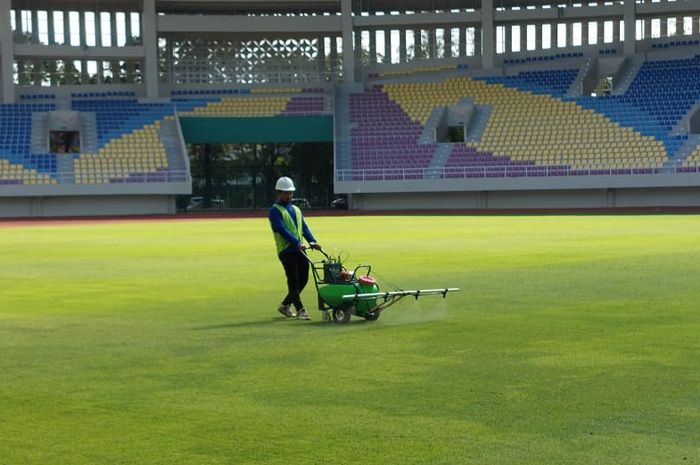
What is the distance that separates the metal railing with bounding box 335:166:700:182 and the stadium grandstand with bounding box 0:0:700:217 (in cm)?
11

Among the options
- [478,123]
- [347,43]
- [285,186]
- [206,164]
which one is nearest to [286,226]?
[285,186]

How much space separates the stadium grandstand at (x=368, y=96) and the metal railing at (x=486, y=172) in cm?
→ 11

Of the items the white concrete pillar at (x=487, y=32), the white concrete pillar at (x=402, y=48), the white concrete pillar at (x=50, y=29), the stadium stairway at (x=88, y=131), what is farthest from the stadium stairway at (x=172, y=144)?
the white concrete pillar at (x=487, y=32)

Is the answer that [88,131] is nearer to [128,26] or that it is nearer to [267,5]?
[128,26]

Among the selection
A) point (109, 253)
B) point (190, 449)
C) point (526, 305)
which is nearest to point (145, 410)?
point (190, 449)

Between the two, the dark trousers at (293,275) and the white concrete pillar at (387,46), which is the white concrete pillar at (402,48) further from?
the dark trousers at (293,275)

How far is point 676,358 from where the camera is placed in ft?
31.8

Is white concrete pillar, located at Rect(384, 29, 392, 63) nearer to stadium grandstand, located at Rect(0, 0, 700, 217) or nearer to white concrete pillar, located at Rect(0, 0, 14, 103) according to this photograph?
stadium grandstand, located at Rect(0, 0, 700, 217)

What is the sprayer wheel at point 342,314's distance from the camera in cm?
1272

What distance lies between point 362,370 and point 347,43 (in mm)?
55191

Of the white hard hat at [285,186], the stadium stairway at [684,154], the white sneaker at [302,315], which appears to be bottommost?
the white sneaker at [302,315]

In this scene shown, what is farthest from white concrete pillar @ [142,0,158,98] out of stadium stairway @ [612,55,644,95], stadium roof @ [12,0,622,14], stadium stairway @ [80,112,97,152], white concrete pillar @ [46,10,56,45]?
stadium stairway @ [612,55,644,95]

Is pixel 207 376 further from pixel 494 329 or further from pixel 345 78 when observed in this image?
pixel 345 78

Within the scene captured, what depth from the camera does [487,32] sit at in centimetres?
6172
